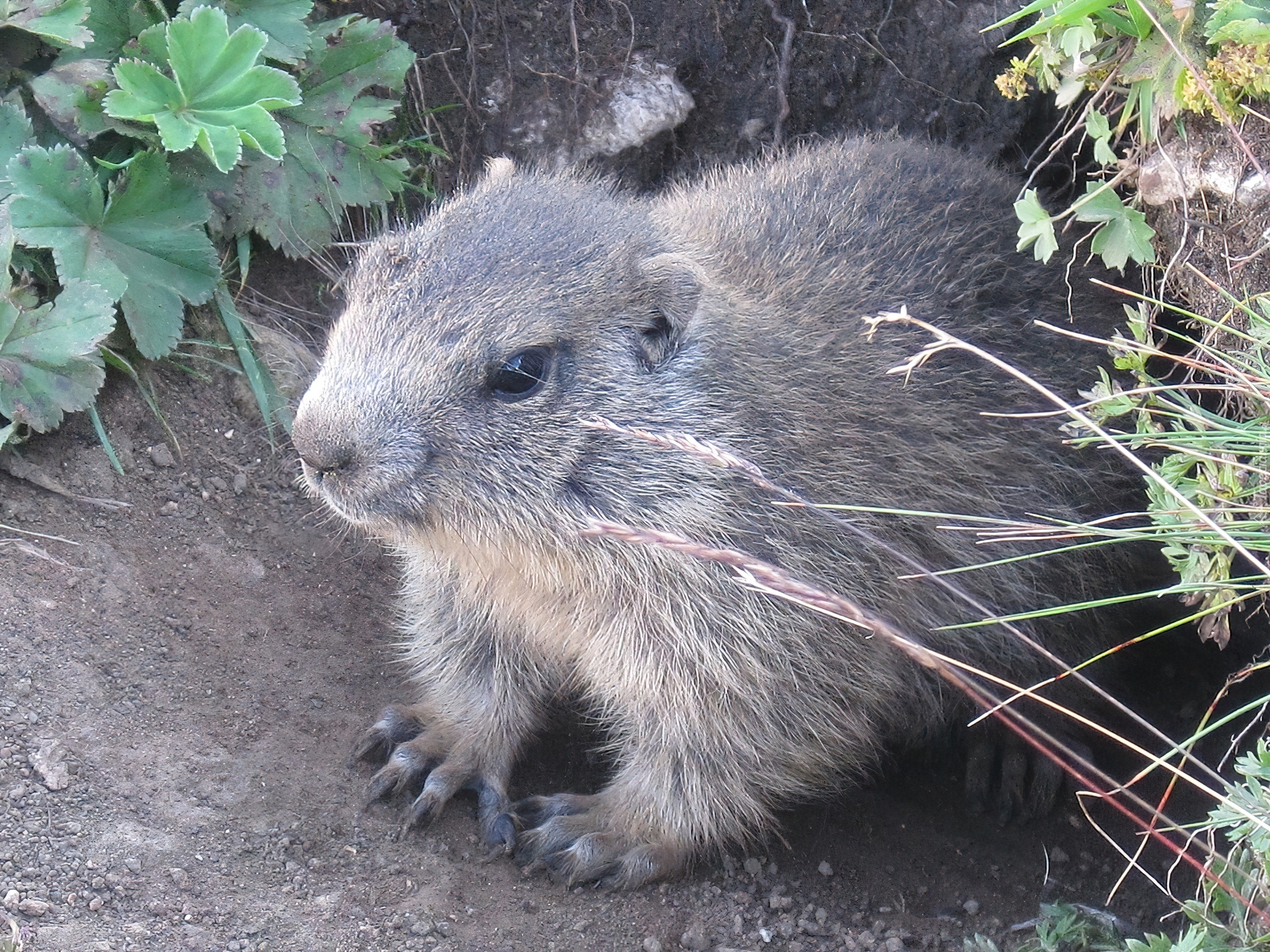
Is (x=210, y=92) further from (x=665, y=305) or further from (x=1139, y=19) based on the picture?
(x=1139, y=19)

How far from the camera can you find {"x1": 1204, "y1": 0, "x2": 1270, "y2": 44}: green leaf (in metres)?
2.91

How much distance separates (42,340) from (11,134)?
0.74m

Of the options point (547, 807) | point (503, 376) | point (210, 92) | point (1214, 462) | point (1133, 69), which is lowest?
point (547, 807)

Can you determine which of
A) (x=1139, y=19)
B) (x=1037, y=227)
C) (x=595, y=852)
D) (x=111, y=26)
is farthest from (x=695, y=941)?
(x=111, y=26)

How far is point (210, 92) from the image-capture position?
4.37 meters

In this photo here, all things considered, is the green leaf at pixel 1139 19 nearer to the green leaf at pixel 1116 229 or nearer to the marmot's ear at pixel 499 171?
the green leaf at pixel 1116 229

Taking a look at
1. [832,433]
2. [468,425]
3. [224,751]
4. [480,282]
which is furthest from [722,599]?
[224,751]

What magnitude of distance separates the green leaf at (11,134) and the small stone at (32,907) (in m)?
2.43

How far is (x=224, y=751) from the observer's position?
4.01 meters

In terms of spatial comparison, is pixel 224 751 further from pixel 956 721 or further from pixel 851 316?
pixel 956 721

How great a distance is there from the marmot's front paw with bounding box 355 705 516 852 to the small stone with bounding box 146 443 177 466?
1295 millimetres

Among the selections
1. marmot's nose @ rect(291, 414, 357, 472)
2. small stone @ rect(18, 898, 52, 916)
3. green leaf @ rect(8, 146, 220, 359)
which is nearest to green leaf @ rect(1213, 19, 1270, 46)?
marmot's nose @ rect(291, 414, 357, 472)

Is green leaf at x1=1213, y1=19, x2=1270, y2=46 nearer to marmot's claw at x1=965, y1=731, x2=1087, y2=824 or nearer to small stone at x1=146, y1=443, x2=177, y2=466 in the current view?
marmot's claw at x1=965, y1=731, x2=1087, y2=824

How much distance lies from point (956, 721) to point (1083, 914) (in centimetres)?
151
